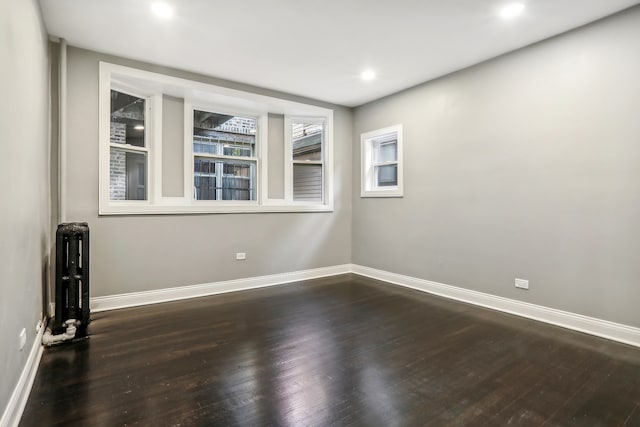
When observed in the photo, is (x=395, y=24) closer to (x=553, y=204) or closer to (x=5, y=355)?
(x=553, y=204)

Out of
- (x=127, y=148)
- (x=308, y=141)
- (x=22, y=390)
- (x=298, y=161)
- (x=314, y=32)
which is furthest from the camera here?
(x=308, y=141)

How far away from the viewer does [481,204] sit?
12.7 ft

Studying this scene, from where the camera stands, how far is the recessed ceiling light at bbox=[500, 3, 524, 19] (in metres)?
2.71

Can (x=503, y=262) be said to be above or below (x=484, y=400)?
above

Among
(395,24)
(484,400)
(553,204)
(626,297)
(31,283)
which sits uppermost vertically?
(395,24)

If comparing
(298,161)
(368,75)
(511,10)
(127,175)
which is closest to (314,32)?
(368,75)

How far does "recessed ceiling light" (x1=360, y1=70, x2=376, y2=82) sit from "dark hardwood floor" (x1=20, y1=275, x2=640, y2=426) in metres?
2.88

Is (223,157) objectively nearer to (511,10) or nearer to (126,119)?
(126,119)

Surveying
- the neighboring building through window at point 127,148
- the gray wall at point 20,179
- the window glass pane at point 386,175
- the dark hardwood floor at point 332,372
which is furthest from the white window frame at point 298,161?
the gray wall at point 20,179

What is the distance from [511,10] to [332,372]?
3.22 metres

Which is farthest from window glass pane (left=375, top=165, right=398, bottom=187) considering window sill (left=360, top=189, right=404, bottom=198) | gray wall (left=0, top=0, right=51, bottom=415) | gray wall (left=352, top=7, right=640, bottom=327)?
gray wall (left=0, top=0, right=51, bottom=415)

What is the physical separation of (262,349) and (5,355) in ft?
5.13

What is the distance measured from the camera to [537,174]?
3383 mm

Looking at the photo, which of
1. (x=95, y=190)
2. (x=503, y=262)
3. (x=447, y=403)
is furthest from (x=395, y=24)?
(x=95, y=190)
